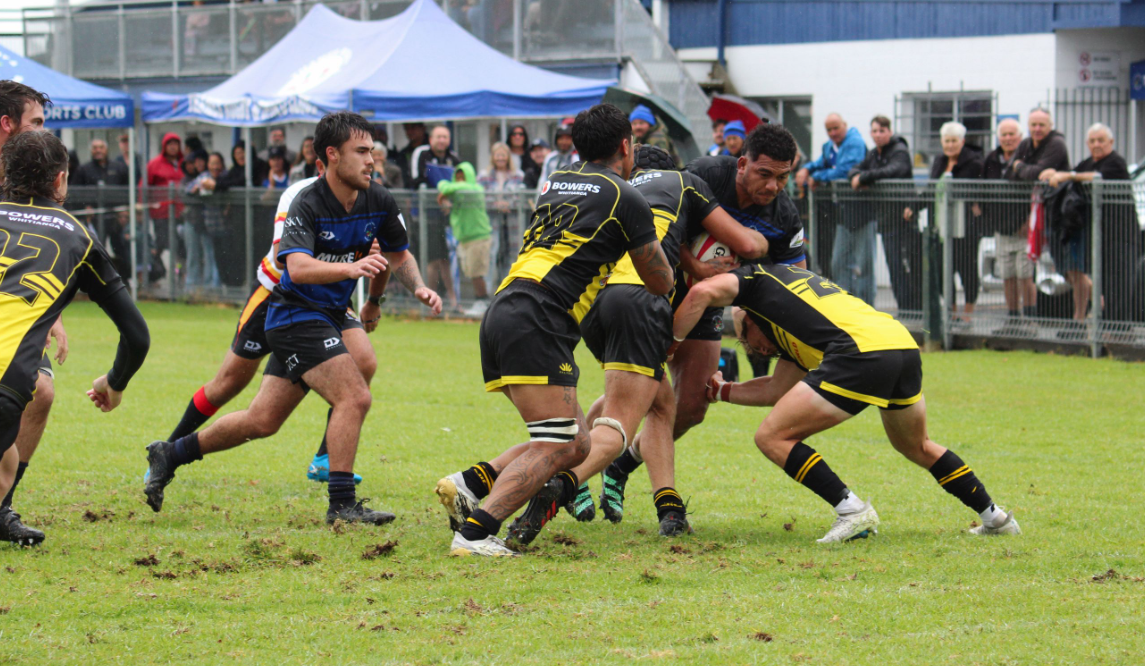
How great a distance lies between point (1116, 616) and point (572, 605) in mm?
1895

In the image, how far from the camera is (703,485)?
7.19 meters

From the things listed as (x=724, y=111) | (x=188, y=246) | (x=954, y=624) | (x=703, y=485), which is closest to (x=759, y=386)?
(x=703, y=485)

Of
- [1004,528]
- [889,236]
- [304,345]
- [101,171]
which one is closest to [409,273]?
[304,345]

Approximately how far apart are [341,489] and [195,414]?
1401 mm

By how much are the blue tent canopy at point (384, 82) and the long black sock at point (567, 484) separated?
36.6 feet

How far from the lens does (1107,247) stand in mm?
12156

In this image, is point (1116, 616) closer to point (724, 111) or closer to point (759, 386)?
point (759, 386)

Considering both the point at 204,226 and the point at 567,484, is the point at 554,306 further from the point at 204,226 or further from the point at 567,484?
the point at 204,226

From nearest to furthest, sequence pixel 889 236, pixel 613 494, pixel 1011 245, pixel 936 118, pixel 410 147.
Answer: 1. pixel 613 494
2. pixel 1011 245
3. pixel 889 236
4. pixel 410 147
5. pixel 936 118

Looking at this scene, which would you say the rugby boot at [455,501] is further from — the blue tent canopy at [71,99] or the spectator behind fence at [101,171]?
the spectator behind fence at [101,171]

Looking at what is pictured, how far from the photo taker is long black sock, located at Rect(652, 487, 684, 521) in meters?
5.97

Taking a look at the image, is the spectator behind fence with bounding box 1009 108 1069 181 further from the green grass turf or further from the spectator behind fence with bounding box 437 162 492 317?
the spectator behind fence with bounding box 437 162 492 317

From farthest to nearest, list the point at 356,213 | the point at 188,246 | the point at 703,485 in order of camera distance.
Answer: the point at 188,246 < the point at 703,485 < the point at 356,213

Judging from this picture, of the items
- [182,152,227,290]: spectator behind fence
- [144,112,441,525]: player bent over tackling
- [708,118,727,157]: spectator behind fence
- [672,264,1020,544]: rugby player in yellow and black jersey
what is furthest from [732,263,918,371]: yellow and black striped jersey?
[182,152,227,290]: spectator behind fence
